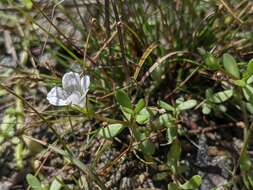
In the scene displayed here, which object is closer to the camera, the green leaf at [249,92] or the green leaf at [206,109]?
the green leaf at [249,92]

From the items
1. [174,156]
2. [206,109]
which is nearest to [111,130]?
[174,156]

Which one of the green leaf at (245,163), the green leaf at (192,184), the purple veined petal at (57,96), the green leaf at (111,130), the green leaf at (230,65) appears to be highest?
the purple veined petal at (57,96)

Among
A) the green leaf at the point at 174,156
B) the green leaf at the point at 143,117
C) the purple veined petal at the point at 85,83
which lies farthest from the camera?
the green leaf at the point at 174,156

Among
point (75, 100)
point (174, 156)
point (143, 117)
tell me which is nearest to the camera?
point (75, 100)

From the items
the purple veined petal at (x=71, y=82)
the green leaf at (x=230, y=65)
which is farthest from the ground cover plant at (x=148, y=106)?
the purple veined petal at (x=71, y=82)

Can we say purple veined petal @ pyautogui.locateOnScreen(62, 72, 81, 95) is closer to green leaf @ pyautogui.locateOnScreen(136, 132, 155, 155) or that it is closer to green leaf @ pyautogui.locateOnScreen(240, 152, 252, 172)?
green leaf @ pyautogui.locateOnScreen(136, 132, 155, 155)

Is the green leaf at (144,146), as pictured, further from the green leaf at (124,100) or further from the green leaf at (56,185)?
the green leaf at (56,185)

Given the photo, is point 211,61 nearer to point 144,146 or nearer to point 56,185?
point 144,146

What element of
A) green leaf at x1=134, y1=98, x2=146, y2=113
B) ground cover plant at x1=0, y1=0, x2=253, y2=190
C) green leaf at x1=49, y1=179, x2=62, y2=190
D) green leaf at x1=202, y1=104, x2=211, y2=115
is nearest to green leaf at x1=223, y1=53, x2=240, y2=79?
ground cover plant at x1=0, y1=0, x2=253, y2=190
